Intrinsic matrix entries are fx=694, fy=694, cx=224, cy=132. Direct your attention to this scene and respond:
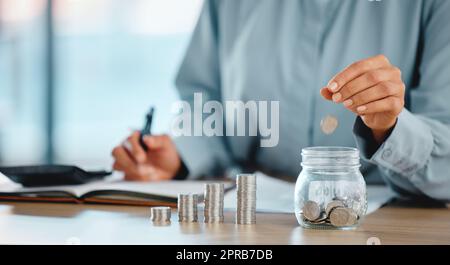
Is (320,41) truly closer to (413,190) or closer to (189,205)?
(413,190)

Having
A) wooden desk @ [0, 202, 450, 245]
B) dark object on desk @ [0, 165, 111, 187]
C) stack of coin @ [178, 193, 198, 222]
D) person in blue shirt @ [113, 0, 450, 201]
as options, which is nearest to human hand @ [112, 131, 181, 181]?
person in blue shirt @ [113, 0, 450, 201]

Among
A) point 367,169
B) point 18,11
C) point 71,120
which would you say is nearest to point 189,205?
point 367,169

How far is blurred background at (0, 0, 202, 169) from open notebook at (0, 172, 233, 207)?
2.26 metres

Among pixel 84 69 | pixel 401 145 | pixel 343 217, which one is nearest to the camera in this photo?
pixel 343 217

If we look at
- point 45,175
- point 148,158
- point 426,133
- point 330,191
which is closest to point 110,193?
point 45,175

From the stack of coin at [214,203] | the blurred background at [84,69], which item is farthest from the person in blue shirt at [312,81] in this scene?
the blurred background at [84,69]

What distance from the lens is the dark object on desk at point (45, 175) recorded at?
1.14 m

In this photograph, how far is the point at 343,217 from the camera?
807 millimetres

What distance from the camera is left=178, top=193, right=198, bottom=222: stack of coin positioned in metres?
0.89

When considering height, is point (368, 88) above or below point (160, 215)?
above

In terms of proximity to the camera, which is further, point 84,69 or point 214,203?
point 84,69

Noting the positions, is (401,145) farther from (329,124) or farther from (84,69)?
(84,69)

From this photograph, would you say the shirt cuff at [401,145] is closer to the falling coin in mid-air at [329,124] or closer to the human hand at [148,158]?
the falling coin in mid-air at [329,124]

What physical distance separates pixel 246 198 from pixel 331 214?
0.11 meters
